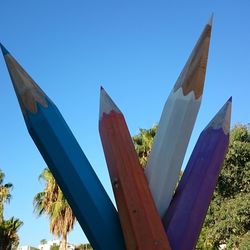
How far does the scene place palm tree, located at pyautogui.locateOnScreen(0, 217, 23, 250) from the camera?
2203 centimetres

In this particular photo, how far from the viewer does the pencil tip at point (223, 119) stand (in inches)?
179

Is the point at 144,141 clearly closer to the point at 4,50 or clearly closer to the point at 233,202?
the point at 233,202

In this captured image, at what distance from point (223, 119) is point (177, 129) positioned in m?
0.57

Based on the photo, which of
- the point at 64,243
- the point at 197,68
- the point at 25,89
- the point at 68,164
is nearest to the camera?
the point at 68,164

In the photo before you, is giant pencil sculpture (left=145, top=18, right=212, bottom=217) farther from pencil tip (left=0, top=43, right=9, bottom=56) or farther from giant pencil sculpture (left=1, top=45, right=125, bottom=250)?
pencil tip (left=0, top=43, right=9, bottom=56)

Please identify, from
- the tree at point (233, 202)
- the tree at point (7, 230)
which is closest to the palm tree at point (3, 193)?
the tree at point (7, 230)

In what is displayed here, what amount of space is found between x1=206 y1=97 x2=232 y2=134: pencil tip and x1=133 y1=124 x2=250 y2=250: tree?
932 cm

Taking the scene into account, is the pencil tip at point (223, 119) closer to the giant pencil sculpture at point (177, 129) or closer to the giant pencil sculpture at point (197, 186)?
the giant pencil sculpture at point (197, 186)

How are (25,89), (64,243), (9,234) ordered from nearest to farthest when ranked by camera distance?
(25,89) < (64,243) < (9,234)

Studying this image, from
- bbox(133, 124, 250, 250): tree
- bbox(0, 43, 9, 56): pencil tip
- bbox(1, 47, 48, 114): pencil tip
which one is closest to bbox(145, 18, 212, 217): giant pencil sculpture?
bbox(1, 47, 48, 114): pencil tip

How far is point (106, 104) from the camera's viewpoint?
455cm

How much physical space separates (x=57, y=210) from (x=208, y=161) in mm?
13616

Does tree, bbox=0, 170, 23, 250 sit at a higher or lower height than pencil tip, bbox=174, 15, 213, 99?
higher

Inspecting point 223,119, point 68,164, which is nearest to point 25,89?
point 68,164
